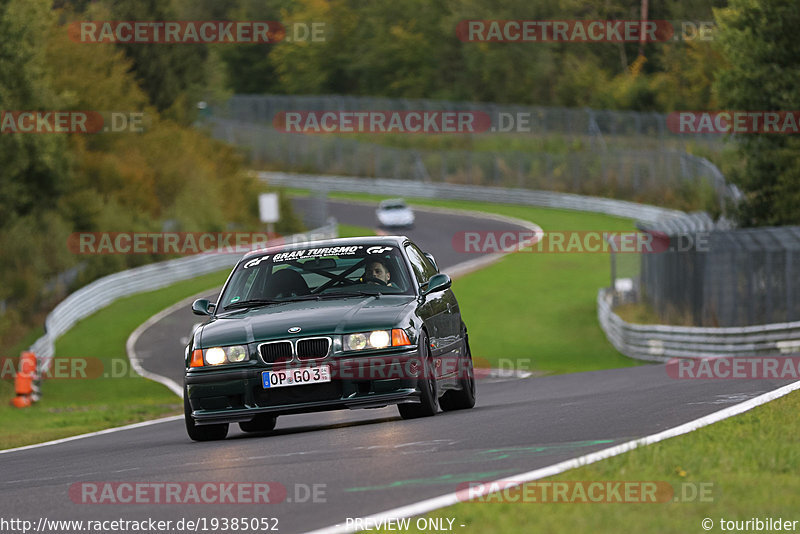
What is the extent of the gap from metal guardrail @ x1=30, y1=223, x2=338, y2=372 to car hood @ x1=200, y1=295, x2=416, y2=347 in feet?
54.5

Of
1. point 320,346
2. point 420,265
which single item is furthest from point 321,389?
point 420,265

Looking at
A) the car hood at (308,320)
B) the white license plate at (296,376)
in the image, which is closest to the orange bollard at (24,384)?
the car hood at (308,320)

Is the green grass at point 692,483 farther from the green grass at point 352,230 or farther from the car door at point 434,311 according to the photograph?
the green grass at point 352,230

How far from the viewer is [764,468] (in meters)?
7.78

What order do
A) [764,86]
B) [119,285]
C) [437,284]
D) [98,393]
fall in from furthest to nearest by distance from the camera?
[119,285]
[764,86]
[98,393]
[437,284]

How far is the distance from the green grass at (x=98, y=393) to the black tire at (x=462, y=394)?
5032mm

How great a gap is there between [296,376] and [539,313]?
26274mm

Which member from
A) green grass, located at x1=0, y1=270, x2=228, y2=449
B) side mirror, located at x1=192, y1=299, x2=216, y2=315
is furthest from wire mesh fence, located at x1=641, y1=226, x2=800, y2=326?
side mirror, located at x1=192, y1=299, x2=216, y2=315

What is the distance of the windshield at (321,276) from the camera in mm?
11984

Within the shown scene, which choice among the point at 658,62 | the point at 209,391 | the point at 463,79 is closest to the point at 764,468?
the point at 209,391

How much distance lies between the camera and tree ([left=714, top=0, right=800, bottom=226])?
36.8m

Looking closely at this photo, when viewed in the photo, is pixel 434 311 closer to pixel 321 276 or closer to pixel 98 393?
pixel 321 276

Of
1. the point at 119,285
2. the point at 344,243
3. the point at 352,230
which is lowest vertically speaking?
the point at 352,230

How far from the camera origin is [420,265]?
12.9 metres
